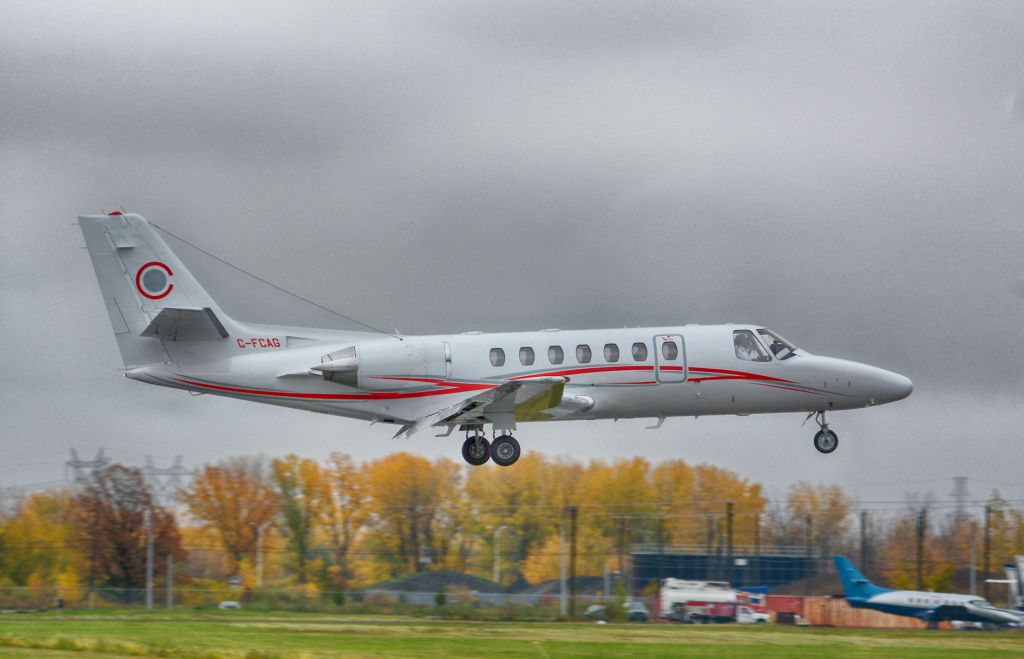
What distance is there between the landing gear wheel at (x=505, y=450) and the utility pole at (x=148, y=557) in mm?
23580

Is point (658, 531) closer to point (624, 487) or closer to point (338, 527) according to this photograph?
point (624, 487)

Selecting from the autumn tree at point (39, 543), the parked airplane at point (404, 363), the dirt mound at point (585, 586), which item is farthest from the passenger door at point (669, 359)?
the autumn tree at point (39, 543)

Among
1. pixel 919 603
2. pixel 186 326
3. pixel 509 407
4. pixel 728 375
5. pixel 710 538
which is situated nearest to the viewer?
pixel 186 326

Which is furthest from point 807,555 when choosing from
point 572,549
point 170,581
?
point 170,581

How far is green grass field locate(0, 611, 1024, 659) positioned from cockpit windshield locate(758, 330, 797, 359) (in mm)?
8457

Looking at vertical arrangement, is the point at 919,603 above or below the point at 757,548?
below

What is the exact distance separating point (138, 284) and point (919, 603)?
31.9 m

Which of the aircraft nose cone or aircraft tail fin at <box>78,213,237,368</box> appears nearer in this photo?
aircraft tail fin at <box>78,213,237,368</box>

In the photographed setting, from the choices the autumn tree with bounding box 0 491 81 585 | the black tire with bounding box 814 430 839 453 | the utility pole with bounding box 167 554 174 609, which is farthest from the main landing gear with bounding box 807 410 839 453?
the autumn tree with bounding box 0 491 81 585

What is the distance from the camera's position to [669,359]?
3731 centimetres

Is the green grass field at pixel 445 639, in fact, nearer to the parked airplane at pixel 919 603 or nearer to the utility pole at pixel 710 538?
the parked airplane at pixel 919 603

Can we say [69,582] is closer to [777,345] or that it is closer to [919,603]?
[919,603]

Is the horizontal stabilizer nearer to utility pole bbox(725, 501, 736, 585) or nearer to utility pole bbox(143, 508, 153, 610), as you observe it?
utility pole bbox(143, 508, 153, 610)

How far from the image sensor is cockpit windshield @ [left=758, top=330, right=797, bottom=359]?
1527 inches
